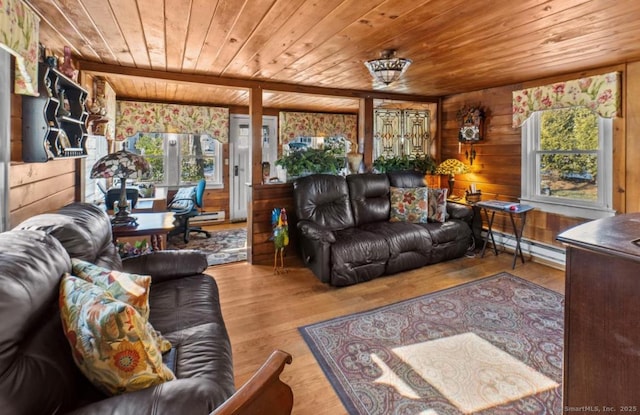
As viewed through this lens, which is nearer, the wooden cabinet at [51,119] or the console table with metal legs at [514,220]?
the wooden cabinet at [51,119]

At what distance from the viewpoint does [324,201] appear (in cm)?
398

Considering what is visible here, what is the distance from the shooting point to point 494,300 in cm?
306

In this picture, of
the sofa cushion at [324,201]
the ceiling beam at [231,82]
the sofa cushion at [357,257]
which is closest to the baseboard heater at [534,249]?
the sofa cushion at [357,257]

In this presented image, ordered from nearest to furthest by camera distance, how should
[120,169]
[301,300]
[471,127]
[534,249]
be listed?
[120,169] < [301,300] < [534,249] < [471,127]

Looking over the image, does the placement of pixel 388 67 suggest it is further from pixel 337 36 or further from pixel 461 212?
pixel 461 212

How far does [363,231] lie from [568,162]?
2480mm

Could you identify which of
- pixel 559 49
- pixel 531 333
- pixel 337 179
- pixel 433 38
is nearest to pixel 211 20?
pixel 433 38

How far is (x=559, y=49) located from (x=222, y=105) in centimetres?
513

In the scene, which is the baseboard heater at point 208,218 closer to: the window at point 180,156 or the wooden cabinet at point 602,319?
the window at point 180,156

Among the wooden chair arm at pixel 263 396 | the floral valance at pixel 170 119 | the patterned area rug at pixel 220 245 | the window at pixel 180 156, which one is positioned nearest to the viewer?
the wooden chair arm at pixel 263 396

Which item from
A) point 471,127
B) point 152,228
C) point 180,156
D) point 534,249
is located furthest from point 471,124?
point 180,156

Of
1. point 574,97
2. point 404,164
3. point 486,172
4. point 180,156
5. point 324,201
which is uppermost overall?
point 574,97

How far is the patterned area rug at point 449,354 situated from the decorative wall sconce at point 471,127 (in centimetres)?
231

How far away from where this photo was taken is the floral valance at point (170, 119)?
18.3 ft
